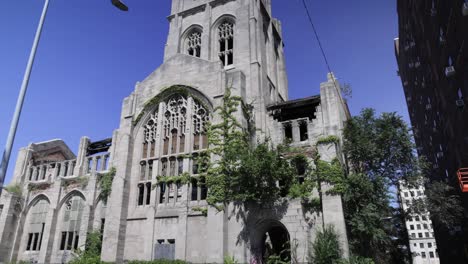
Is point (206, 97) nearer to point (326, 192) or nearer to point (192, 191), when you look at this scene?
point (192, 191)

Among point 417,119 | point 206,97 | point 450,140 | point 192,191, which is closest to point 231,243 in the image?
point 192,191

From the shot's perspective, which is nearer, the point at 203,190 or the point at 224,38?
the point at 203,190

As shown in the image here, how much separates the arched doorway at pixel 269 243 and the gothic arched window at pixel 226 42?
1801 cm

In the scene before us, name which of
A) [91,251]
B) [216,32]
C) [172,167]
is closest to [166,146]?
[172,167]

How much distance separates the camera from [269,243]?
2623 cm

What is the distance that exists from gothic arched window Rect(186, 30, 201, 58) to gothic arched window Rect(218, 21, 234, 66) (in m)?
2.71

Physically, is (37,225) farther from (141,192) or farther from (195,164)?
(195,164)

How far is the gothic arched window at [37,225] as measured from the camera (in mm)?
33938

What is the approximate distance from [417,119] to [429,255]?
72.7 m

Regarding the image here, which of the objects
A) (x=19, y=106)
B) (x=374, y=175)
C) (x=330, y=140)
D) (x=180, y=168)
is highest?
(x=330, y=140)

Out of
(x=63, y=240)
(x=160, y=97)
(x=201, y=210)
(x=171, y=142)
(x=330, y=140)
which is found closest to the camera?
(x=330, y=140)

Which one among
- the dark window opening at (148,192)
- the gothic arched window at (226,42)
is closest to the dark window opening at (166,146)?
the dark window opening at (148,192)

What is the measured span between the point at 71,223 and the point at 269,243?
19.4 metres

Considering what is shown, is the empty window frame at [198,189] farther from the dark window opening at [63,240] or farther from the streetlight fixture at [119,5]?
the dark window opening at [63,240]
